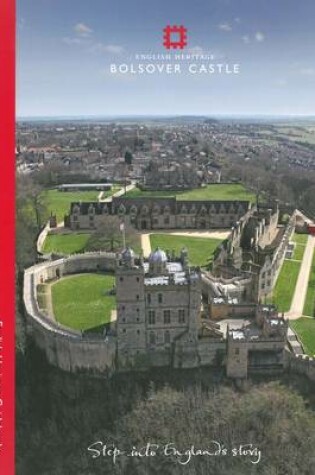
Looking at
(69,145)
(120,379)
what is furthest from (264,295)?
(69,145)

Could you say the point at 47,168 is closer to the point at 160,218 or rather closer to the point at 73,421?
the point at 160,218

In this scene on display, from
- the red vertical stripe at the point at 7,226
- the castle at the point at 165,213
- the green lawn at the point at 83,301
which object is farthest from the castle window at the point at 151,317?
the castle at the point at 165,213

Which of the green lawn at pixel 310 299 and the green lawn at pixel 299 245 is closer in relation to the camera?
the green lawn at pixel 310 299

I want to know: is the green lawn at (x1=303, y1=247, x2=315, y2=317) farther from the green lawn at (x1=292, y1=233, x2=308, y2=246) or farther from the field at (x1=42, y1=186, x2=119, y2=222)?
the field at (x1=42, y1=186, x2=119, y2=222)

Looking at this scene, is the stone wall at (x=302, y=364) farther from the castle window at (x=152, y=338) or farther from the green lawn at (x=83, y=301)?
the green lawn at (x=83, y=301)

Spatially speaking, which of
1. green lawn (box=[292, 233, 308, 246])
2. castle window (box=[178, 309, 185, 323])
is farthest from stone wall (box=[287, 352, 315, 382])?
green lawn (box=[292, 233, 308, 246])

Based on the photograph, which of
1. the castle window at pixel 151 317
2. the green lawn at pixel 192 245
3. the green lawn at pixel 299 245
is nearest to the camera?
the castle window at pixel 151 317

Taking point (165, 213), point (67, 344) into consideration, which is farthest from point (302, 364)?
point (165, 213)

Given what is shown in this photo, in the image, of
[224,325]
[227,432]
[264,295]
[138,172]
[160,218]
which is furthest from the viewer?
[138,172]
